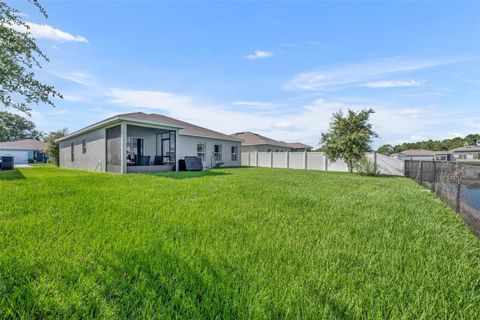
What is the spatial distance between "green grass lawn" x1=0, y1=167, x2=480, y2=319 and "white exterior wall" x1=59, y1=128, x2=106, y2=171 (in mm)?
10839

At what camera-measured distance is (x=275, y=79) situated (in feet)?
53.3

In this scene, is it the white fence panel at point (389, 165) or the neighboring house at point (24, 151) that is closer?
the white fence panel at point (389, 165)

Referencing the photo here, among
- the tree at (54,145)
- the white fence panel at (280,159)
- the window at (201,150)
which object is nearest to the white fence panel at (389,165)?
the white fence panel at (280,159)

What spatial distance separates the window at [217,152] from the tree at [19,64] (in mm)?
13610

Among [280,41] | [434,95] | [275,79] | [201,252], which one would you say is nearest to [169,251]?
[201,252]

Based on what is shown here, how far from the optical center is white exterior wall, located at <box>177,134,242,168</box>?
63.0ft

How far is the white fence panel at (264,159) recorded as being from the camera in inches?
1005

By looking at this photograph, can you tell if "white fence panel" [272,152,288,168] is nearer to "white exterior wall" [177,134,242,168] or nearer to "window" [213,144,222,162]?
"white exterior wall" [177,134,242,168]

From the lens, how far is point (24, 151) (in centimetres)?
3922

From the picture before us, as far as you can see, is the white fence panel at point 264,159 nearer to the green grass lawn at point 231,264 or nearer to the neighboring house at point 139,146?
the neighboring house at point 139,146

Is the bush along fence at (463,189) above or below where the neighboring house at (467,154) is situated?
below

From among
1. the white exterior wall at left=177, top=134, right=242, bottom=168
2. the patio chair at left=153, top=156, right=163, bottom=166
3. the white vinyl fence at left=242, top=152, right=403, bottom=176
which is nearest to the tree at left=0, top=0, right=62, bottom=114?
the patio chair at left=153, top=156, right=163, bottom=166

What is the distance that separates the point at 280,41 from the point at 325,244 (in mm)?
12413

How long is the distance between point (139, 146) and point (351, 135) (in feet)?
50.7
